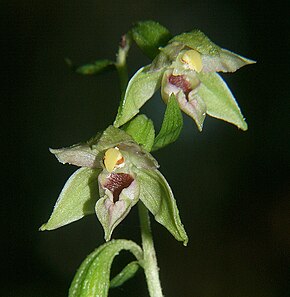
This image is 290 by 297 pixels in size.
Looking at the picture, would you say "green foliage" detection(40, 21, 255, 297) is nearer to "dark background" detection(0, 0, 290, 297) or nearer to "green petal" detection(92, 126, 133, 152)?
"green petal" detection(92, 126, 133, 152)

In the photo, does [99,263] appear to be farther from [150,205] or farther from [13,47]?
[13,47]

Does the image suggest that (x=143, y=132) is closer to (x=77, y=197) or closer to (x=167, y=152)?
(x=77, y=197)

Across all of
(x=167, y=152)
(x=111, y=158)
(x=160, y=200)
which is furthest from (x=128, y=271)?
(x=167, y=152)

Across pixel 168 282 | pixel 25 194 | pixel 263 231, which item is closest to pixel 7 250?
pixel 25 194

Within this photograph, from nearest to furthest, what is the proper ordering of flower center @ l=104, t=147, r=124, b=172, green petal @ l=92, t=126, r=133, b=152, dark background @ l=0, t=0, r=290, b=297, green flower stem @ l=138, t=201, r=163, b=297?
green petal @ l=92, t=126, r=133, b=152
flower center @ l=104, t=147, r=124, b=172
green flower stem @ l=138, t=201, r=163, b=297
dark background @ l=0, t=0, r=290, b=297

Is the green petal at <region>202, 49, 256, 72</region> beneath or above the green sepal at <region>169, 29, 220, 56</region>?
beneath

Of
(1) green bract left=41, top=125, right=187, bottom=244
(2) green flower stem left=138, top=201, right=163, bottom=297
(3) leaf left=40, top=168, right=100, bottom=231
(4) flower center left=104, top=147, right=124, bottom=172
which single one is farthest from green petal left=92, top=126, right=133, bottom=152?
(2) green flower stem left=138, top=201, right=163, bottom=297
